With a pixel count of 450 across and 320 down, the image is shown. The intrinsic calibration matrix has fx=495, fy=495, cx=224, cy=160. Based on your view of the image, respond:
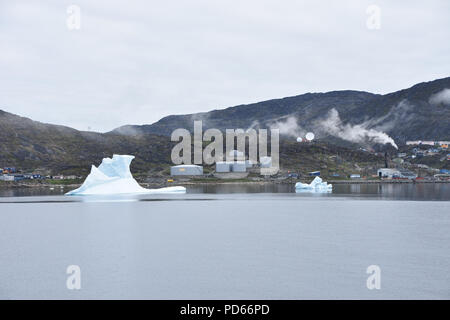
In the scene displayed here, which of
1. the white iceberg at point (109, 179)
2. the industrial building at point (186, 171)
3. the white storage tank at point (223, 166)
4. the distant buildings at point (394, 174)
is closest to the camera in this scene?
the white iceberg at point (109, 179)

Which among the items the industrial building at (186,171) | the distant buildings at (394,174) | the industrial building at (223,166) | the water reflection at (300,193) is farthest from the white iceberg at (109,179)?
the distant buildings at (394,174)

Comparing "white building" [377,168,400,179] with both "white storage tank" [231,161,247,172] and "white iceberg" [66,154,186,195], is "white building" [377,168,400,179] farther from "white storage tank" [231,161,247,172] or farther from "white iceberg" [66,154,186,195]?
"white iceberg" [66,154,186,195]

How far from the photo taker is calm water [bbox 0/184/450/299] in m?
29.2

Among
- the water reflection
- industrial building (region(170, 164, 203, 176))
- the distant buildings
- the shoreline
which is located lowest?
the water reflection

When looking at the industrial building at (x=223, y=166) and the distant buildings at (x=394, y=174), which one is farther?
the distant buildings at (x=394, y=174)

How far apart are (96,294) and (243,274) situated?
951cm

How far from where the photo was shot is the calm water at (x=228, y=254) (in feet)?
95.8

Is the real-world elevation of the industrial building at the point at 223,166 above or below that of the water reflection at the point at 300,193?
above

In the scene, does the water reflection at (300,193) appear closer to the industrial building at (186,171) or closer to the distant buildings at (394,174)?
the industrial building at (186,171)

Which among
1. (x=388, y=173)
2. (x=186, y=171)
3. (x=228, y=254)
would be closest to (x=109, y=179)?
(x=228, y=254)

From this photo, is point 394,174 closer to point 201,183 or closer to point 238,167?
point 238,167

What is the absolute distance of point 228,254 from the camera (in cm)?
3966

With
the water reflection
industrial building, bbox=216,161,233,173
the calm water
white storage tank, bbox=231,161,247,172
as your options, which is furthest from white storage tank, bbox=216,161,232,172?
the calm water
